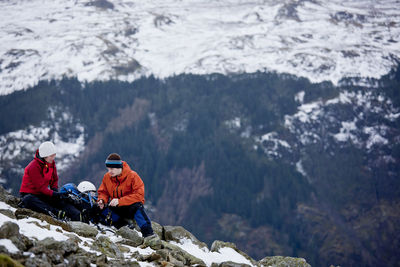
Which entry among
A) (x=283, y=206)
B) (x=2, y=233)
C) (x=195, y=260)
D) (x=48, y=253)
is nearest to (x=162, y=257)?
(x=195, y=260)

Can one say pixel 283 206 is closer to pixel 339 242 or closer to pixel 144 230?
pixel 339 242

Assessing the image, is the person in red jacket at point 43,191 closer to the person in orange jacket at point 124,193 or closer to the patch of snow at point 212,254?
the person in orange jacket at point 124,193

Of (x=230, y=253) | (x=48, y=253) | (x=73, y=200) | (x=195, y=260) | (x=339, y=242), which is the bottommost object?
(x=339, y=242)

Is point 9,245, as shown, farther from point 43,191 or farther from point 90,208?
point 90,208

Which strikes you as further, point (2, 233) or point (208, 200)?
point (208, 200)

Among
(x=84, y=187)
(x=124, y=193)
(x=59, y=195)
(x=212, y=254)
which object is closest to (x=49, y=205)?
(x=59, y=195)

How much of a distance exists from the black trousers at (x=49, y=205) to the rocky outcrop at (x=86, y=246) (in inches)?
22.1

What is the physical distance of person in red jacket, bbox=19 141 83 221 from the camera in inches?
607

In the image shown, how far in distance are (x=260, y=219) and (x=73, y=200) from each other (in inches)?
7221

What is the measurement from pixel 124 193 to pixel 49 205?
112 inches

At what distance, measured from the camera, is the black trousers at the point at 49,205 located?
15352 mm

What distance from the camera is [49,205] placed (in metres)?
15.8

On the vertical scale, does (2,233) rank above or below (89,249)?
above

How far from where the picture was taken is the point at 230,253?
17484 millimetres
